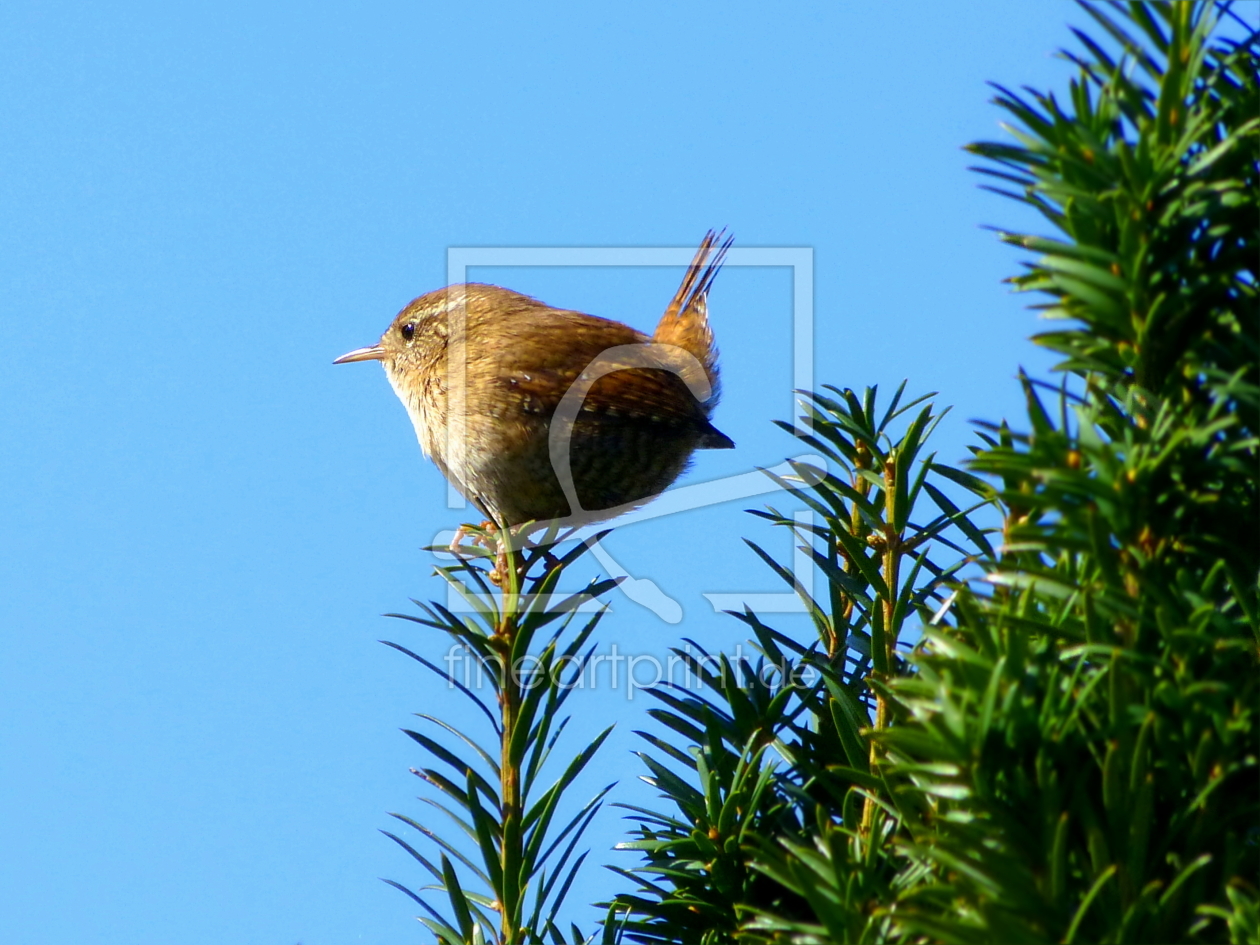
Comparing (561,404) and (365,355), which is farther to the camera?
(365,355)

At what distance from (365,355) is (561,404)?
1188 mm

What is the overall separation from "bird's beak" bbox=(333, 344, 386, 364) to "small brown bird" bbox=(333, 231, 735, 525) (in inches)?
4.5

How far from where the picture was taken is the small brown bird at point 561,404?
3592 millimetres

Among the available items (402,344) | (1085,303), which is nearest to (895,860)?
(1085,303)

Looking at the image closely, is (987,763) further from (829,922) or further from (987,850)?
(829,922)

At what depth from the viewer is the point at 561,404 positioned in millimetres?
3658

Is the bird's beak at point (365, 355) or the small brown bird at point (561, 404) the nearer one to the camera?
the small brown bird at point (561, 404)

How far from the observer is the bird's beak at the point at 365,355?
4.48m

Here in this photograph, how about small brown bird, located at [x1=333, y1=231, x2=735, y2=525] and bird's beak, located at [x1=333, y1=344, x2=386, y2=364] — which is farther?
bird's beak, located at [x1=333, y1=344, x2=386, y2=364]

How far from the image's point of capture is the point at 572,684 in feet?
5.29

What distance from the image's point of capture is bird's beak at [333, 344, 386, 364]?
448 centimetres

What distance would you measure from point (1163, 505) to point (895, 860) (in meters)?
0.42

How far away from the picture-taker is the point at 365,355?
4.53 meters

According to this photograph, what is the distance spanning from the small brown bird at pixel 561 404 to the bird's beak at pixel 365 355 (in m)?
0.11
